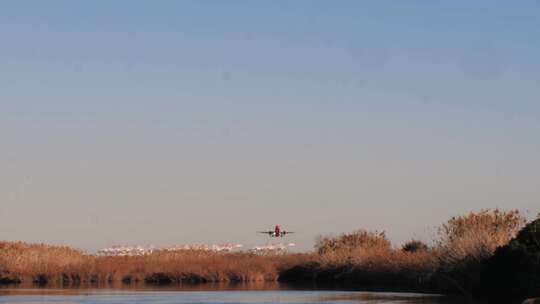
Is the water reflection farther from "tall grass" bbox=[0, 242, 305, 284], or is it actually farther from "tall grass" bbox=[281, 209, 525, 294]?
"tall grass" bbox=[0, 242, 305, 284]

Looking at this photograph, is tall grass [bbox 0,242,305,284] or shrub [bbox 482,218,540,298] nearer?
shrub [bbox 482,218,540,298]

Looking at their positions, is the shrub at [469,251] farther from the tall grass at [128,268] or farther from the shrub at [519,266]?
the tall grass at [128,268]

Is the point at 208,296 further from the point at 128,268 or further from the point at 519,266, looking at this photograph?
the point at 128,268

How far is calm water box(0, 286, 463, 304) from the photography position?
173 ft

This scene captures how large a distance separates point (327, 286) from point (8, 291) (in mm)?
19354

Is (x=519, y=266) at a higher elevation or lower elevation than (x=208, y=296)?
higher

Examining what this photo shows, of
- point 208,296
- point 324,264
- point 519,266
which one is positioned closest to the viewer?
point 519,266

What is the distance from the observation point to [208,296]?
A: 5766 centimetres

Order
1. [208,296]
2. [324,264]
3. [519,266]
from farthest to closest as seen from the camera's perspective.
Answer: [324,264] → [208,296] → [519,266]

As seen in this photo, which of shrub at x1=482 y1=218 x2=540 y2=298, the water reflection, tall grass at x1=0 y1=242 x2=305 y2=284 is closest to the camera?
shrub at x1=482 y1=218 x2=540 y2=298

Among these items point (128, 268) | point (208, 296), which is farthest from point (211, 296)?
point (128, 268)

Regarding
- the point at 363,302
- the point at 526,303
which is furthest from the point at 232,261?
the point at 526,303

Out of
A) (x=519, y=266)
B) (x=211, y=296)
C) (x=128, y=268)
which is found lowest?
(x=211, y=296)

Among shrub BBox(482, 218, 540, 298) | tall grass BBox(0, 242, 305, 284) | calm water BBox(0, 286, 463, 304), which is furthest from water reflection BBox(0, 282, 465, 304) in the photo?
tall grass BBox(0, 242, 305, 284)
